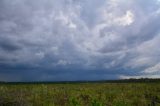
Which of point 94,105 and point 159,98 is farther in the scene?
point 159,98

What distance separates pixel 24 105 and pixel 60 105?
8.79 meters

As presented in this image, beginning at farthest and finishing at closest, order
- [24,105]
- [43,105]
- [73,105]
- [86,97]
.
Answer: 1. [86,97]
2. [43,105]
3. [73,105]
4. [24,105]

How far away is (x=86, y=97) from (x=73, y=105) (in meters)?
13.6

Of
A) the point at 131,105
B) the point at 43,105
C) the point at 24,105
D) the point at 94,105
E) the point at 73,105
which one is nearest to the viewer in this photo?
the point at 24,105

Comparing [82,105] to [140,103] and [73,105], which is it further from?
[140,103]

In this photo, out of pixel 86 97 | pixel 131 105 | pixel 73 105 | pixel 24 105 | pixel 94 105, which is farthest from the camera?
pixel 86 97

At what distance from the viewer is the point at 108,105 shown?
31.4 meters

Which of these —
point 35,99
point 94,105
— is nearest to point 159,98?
point 35,99

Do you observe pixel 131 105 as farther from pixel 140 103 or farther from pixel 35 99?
pixel 35 99

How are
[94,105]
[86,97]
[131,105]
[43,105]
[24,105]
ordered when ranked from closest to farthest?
[24,105] < [94,105] < [43,105] < [131,105] < [86,97]

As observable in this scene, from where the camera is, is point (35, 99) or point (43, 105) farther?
point (35, 99)

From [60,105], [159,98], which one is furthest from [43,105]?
[159,98]

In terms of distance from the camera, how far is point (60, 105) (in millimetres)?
30891

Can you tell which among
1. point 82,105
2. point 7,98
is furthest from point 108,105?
point 7,98
